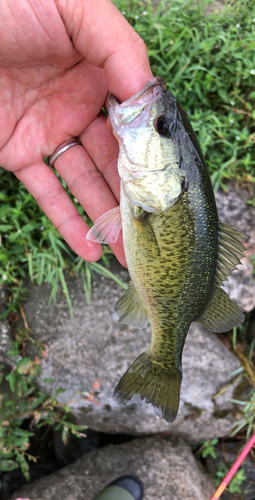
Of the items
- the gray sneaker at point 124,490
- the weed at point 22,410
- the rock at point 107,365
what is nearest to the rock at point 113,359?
the rock at point 107,365

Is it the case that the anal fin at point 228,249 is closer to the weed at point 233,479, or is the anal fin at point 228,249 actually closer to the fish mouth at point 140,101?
the fish mouth at point 140,101

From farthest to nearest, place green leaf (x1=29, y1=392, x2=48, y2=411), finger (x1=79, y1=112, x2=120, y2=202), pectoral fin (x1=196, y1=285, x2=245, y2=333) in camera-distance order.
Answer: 1. green leaf (x1=29, y1=392, x2=48, y2=411)
2. finger (x1=79, y1=112, x2=120, y2=202)
3. pectoral fin (x1=196, y1=285, x2=245, y2=333)

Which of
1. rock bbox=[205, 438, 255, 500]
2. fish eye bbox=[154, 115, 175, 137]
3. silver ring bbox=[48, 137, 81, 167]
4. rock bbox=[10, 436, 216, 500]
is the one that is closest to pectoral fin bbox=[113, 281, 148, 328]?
fish eye bbox=[154, 115, 175, 137]

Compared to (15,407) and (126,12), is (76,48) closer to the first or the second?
(126,12)

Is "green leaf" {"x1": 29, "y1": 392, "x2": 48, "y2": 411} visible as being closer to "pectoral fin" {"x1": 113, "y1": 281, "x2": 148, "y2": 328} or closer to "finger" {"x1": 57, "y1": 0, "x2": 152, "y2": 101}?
"pectoral fin" {"x1": 113, "y1": 281, "x2": 148, "y2": 328}

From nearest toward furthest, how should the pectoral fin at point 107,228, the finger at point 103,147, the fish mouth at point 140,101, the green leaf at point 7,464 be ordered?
the fish mouth at point 140,101, the pectoral fin at point 107,228, the finger at point 103,147, the green leaf at point 7,464

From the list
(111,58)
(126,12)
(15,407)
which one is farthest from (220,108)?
(15,407)
